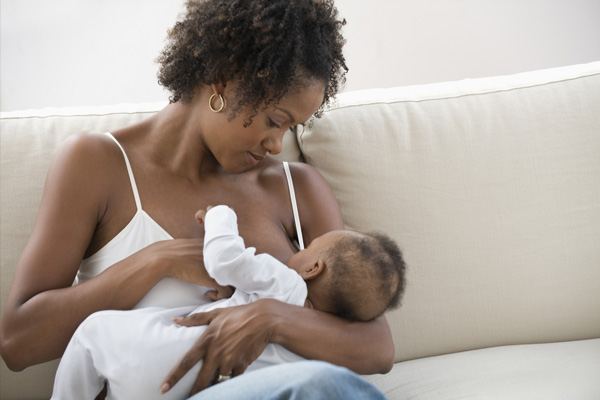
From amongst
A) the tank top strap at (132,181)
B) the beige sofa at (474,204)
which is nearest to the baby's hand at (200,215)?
the tank top strap at (132,181)

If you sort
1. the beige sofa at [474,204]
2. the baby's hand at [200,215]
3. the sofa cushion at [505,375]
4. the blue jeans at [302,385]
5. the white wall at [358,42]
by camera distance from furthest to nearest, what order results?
the white wall at [358,42] < the beige sofa at [474,204] < the sofa cushion at [505,375] < the baby's hand at [200,215] < the blue jeans at [302,385]

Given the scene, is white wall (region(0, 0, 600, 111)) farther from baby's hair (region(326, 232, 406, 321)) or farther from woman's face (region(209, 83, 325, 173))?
baby's hair (region(326, 232, 406, 321))

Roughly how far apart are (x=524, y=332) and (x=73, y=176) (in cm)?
130

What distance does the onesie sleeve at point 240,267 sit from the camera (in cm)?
133

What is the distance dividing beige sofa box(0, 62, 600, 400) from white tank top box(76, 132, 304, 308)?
16.5 inches

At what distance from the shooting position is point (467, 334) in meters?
1.86

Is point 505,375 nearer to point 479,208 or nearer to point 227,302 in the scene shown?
point 479,208

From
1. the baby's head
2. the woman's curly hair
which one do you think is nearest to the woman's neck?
the woman's curly hair

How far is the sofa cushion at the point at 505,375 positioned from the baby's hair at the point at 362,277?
359 mm

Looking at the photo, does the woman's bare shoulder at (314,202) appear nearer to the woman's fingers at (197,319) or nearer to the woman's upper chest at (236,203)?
the woman's upper chest at (236,203)

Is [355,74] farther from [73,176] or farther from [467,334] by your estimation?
[73,176]

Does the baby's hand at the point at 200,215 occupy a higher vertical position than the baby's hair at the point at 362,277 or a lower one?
higher

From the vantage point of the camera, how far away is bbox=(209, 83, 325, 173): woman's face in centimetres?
145

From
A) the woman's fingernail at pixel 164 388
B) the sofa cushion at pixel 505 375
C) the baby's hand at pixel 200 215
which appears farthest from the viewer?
the sofa cushion at pixel 505 375
